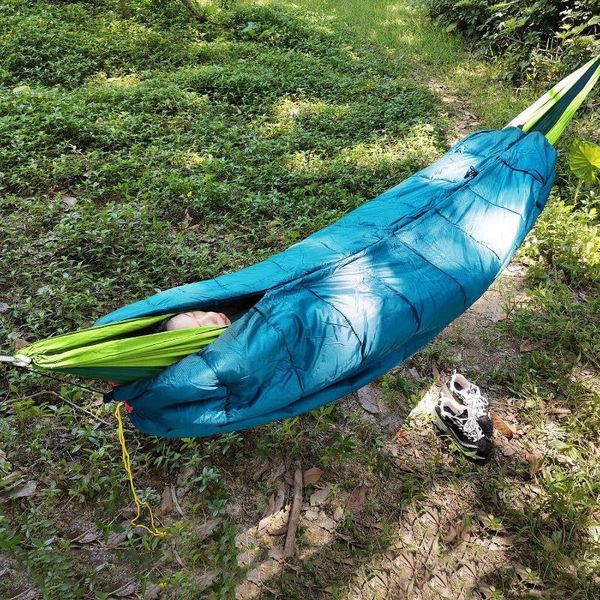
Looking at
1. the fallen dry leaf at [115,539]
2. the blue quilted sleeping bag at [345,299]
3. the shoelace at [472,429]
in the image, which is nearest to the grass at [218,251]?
the fallen dry leaf at [115,539]

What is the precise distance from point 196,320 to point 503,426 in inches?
54.0

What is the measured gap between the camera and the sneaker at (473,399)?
2057 mm

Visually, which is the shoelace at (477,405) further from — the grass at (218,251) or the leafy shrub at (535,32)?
the leafy shrub at (535,32)

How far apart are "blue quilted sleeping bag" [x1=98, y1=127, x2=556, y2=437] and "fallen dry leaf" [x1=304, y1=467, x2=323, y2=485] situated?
1.30ft

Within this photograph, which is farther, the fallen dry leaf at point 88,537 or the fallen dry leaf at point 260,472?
the fallen dry leaf at point 260,472

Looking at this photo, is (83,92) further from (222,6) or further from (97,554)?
(97,554)

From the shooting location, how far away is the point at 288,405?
1685 millimetres

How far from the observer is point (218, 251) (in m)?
2.93

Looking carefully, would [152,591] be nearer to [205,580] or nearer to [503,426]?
[205,580]

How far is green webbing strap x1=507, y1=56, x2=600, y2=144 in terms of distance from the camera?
114 inches

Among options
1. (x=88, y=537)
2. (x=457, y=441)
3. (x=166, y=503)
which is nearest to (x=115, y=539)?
(x=88, y=537)

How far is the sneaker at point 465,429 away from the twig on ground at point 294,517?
0.63 metres

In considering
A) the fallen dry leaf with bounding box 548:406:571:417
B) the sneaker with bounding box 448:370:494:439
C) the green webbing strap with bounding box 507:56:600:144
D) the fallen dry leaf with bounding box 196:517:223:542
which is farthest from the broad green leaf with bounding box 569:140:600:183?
the fallen dry leaf with bounding box 196:517:223:542

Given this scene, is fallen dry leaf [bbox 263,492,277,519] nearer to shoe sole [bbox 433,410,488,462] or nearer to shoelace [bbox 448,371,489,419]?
shoe sole [bbox 433,410,488,462]
